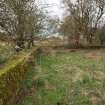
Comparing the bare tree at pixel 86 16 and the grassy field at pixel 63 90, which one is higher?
the bare tree at pixel 86 16

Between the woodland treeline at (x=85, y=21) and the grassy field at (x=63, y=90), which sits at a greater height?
the woodland treeline at (x=85, y=21)

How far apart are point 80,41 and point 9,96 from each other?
30.4 m

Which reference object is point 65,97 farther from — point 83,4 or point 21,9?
point 83,4

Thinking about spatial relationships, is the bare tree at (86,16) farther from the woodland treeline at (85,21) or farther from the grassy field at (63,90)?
the grassy field at (63,90)

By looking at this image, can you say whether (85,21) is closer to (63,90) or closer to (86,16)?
(86,16)

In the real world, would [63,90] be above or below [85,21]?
below

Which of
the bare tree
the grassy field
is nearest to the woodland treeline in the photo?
the bare tree

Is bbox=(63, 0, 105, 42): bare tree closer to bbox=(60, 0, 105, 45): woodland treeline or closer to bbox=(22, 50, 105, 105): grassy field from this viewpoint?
bbox=(60, 0, 105, 45): woodland treeline

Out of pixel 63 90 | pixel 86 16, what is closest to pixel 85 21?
pixel 86 16

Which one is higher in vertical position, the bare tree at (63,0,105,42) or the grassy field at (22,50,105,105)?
Answer: the bare tree at (63,0,105,42)

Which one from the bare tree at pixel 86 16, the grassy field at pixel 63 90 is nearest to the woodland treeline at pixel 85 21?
the bare tree at pixel 86 16

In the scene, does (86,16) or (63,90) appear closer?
(63,90)

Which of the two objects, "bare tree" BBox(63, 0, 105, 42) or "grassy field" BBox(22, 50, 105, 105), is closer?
"grassy field" BBox(22, 50, 105, 105)

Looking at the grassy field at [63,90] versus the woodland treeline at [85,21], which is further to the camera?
the woodland treeline at [85,21]
